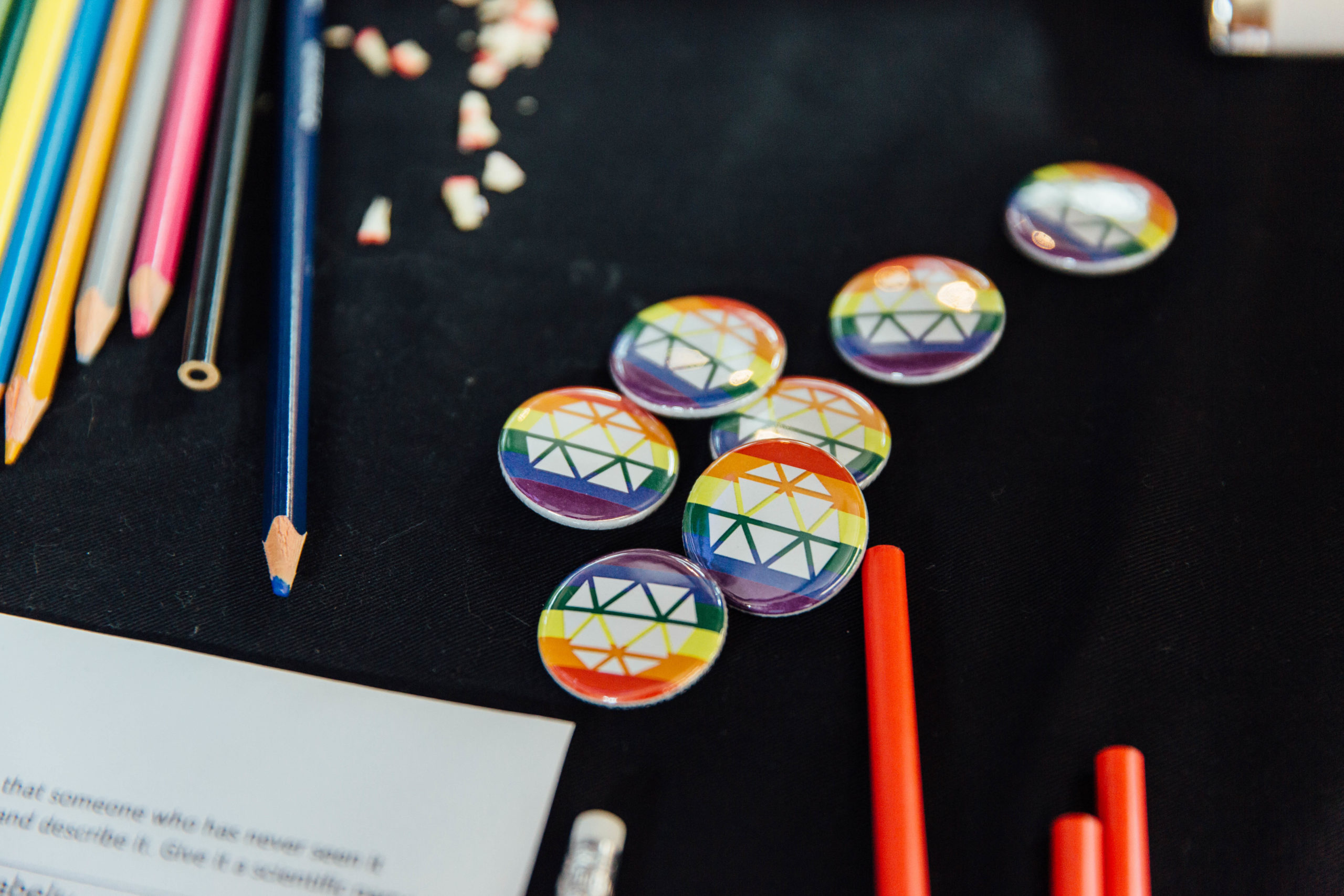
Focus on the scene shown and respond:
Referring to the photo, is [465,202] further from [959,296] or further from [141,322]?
[959,296]

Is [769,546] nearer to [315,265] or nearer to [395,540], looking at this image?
[395,540]

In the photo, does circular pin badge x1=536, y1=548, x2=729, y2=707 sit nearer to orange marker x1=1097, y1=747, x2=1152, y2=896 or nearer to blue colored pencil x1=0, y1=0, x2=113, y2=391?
orange marker x1=1097, y1=747, x2=1152, y2=896

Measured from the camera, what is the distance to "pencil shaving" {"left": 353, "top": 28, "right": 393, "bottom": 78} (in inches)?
31.9

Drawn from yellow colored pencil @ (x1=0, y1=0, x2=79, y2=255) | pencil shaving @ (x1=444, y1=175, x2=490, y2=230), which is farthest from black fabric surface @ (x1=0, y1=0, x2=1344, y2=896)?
yellow colored pencil @ (x1=0, y1=0, x2=79, y2=255)

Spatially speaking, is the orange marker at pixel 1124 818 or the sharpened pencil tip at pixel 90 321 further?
the sharpened pencil tip at pixel 90 321

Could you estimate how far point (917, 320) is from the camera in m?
0.61

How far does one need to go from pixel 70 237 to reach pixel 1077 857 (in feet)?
2.42

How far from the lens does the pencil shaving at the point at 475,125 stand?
76 centimetres

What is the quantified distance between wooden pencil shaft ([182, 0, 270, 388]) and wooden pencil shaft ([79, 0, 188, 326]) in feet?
0.14

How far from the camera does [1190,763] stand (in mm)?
478

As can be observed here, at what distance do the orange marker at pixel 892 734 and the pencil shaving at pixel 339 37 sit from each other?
68cm

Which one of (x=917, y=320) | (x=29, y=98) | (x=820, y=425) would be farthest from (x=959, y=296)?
(x=29, y=98)

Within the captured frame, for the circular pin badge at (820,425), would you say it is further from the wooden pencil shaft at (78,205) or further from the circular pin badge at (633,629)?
the wooden pencil shaft at (78,205)

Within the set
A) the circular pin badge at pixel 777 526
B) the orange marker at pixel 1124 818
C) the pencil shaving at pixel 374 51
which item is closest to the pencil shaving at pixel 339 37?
the pencil shaving at pixel 374 51
